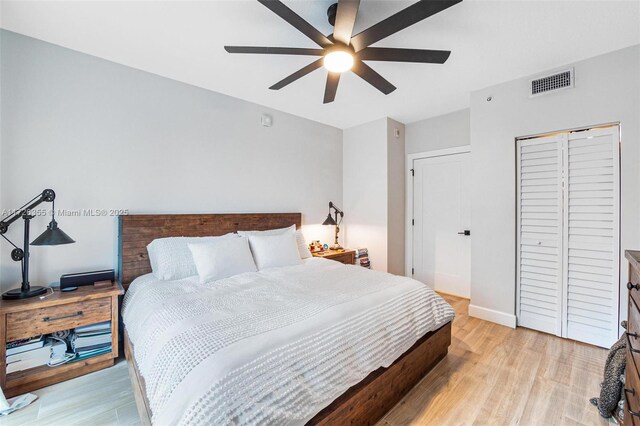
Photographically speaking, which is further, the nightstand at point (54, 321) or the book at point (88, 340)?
the book at point (88, 340)

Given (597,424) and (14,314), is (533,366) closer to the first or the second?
(597,424)

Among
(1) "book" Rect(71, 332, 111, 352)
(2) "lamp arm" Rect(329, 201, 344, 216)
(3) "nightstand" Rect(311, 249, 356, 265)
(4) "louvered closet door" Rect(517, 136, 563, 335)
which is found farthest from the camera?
(2) "lamp arm" Rect(329, 201, 344, 216)

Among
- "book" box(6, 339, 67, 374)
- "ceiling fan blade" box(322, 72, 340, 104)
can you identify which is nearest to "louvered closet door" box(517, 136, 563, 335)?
"ceiling fan blade" box(322, 72, 340, 104)

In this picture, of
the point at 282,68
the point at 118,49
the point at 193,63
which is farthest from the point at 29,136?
the point at 282,68

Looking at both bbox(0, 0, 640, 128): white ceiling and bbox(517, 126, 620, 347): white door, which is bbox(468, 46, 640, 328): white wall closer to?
bbox(517, 126, 620, 347): white door

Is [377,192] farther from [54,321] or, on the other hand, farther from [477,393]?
[54,321]

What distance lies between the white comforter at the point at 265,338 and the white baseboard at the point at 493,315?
3.84 ft

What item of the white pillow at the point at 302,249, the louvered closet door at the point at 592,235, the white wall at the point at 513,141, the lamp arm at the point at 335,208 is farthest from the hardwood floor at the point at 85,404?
the louvered closet door at the point at 592,235

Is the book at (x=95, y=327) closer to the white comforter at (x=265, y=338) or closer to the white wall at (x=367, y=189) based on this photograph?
the white comforter at (x=265, y=338)

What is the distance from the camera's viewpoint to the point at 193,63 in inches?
96.3

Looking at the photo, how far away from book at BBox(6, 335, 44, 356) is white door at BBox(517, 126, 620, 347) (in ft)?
14.0

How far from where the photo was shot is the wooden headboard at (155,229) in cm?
240

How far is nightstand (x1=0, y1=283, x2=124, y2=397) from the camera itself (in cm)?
176

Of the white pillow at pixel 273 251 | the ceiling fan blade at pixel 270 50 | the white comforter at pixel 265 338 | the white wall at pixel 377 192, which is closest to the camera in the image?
the white comforter at pixel 265 338
